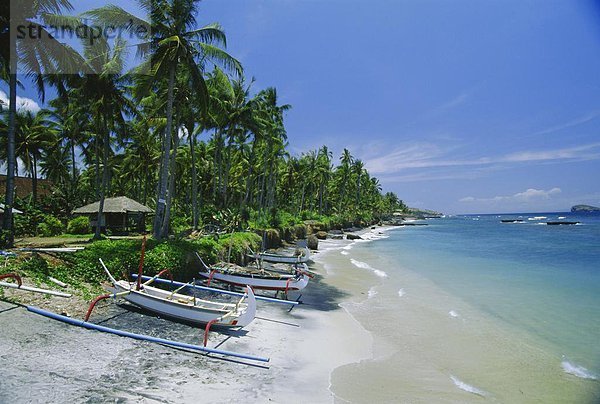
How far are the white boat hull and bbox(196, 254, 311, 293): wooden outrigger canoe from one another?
3.86m

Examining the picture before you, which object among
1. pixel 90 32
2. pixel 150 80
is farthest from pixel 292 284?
pixel 90 32

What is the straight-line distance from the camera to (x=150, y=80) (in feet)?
57.8

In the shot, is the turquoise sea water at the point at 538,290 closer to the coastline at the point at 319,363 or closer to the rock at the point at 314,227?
the coastline at the point at 319,363

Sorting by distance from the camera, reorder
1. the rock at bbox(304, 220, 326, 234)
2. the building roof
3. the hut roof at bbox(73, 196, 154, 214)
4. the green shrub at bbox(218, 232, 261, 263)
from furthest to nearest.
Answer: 1. the rock at bbox(304, 220, 326, 234)
2. the building roof
3. the hut roof at bbox(73, 196, 154, 214)
4. the green shrub at bbox(218, 232, 261, 263)

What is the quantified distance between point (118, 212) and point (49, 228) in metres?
4.67

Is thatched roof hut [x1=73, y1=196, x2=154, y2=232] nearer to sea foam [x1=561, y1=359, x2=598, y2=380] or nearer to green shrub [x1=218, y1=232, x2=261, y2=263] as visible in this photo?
green shrub [x1=218, y1=232, x2=261, y2=263]

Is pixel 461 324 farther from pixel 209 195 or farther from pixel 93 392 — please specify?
pixel 209 195

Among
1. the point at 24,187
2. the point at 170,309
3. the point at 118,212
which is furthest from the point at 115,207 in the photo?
the point at 24,187

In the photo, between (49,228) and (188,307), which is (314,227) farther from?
(188,307)

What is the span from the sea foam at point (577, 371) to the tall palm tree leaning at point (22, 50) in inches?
830

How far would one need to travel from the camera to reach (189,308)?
9.98 meters

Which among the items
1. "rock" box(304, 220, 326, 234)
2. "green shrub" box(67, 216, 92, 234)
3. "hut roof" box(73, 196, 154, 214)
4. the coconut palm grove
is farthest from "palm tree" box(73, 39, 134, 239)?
"rock" box(304, 220, 326, 234)

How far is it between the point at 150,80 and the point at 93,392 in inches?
613

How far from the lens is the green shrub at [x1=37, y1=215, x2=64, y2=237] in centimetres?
2448
